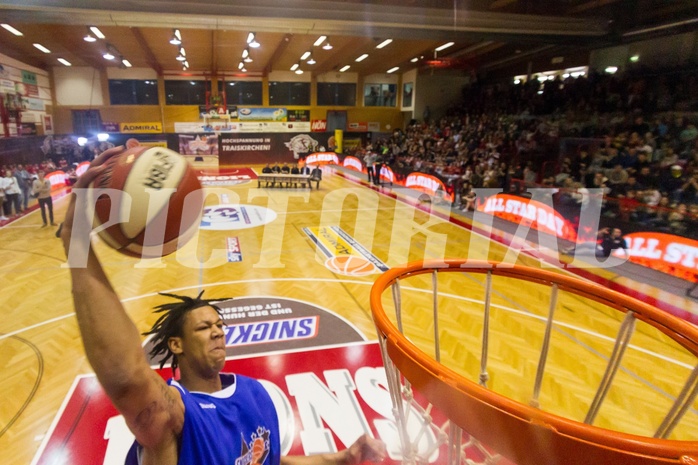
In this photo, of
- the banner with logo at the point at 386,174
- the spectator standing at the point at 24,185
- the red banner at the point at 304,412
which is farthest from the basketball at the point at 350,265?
the spectator standing at the point at 24,185

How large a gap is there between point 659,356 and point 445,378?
5.45 metres

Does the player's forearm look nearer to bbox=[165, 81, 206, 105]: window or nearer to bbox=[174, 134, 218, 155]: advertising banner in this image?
bbox=[174, 134, 218, 155]: advertising banner

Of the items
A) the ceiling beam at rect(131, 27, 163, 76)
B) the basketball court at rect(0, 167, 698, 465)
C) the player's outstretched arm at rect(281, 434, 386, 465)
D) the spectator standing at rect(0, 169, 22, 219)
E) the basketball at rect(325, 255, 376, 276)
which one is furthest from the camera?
the ceiling beam at rect(131, 27, 163, 76)

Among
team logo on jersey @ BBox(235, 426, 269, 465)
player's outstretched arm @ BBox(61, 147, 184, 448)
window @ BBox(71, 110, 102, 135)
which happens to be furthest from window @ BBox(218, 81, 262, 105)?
player's outstretched arm @ BBox(61, 147, 184, 448)

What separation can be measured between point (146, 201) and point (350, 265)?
7.12 meters

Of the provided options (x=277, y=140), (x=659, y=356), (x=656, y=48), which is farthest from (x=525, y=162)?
(x=277, y=140)

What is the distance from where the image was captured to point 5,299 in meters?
6.96

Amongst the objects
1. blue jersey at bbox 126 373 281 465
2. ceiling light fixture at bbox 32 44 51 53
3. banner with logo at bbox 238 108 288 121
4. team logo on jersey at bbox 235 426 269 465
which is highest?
ceiling light fixture at bbox 32 44 51 53

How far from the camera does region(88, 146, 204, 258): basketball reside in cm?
153

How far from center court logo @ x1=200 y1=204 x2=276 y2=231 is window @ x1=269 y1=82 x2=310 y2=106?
1855 cm

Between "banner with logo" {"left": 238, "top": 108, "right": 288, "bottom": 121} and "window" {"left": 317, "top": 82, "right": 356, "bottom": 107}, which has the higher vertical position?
"window" {"left": 317, "top": 82, "right": 356, "bottom": 107}

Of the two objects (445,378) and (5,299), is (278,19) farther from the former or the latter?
(445,378)

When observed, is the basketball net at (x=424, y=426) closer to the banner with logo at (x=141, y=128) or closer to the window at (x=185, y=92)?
the banner with logo at (x=141, y=128)

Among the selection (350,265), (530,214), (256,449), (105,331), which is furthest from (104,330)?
(530,214)
